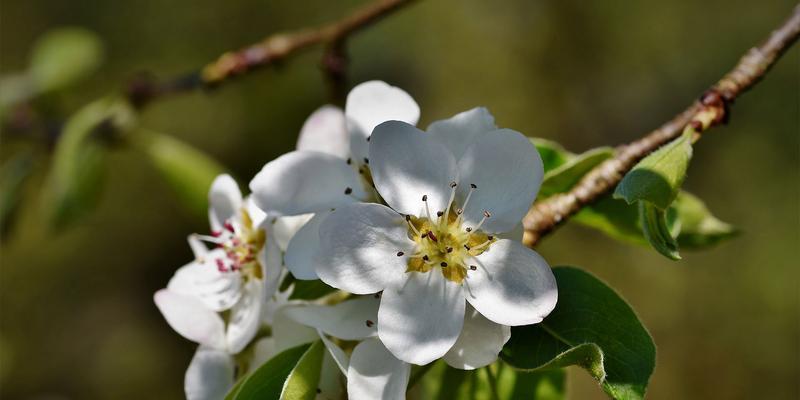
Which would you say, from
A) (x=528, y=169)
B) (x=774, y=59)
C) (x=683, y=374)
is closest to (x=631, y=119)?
(x=683, y=374)

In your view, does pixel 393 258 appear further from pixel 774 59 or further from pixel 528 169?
pixel 774 59

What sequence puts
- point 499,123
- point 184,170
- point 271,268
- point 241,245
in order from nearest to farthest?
1. point 271,268
2. point 241,245
3. point 184,170
4. point 499,123

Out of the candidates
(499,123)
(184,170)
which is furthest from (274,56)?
(499,123)

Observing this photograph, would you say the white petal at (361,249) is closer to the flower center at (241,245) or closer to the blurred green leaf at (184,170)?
the flower center at (241,245)

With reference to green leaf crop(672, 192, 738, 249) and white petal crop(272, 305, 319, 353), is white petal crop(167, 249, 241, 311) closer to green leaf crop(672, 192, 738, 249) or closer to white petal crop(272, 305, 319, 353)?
white petal crop(272, 305, 319, 353)

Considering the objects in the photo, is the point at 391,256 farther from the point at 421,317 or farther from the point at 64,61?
the point at 64,61

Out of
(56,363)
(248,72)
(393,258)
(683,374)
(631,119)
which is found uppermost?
(248,72)
